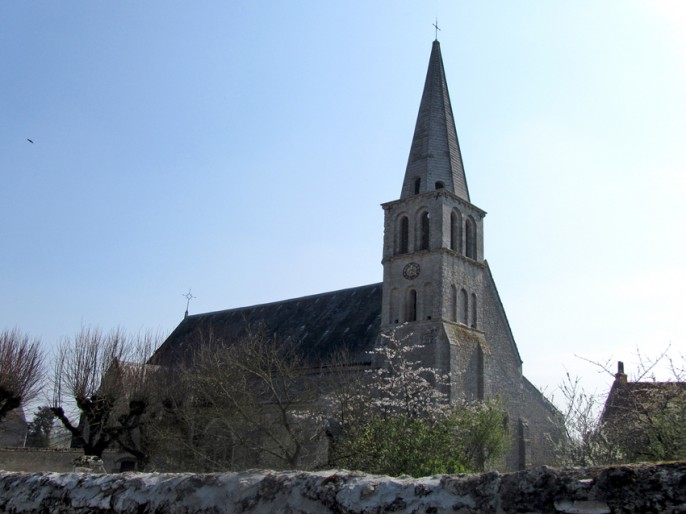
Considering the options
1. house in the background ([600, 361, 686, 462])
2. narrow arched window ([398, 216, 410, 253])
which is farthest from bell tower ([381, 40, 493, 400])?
house in the background ([600, 361, 686, 462])

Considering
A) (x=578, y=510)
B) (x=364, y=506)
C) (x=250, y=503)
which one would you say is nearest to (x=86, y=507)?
(x=250, y=503)

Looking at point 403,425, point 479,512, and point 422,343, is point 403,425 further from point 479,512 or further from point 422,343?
point 422,343

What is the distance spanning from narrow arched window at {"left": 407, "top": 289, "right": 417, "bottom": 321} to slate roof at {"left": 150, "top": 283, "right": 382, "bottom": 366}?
2.20 m

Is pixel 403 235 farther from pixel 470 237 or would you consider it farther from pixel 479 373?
pixel 479 373

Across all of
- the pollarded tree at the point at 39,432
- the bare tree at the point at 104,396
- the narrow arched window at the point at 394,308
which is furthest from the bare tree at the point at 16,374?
the pollarded tree at the point at 39,432

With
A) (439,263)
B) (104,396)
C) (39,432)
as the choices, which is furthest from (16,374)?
(39,432)

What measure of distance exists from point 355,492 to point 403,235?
26527mm

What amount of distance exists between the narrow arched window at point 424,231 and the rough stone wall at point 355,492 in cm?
2445

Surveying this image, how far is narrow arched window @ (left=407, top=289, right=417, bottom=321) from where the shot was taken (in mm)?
27734

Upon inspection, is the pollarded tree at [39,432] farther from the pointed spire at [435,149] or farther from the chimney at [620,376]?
the chimney at [620,376]

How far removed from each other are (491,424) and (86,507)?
16.5 meters

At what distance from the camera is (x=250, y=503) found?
3.70 m

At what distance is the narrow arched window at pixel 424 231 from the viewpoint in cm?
2850

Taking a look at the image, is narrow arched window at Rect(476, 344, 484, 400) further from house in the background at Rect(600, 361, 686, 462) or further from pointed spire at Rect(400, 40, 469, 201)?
house in the background at Rect(600, 361, 686, 462)
